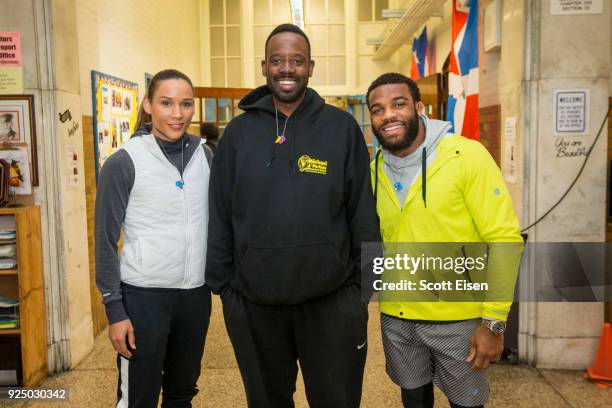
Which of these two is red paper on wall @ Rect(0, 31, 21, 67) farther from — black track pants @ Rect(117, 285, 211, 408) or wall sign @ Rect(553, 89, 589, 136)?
wall sign @ Rect(553, 89, 589, 136)

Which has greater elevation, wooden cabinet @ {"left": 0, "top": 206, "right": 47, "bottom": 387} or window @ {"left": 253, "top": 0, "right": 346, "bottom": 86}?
window @ {"left": 253, "top": 0, "right": 346, "bottom": 86}

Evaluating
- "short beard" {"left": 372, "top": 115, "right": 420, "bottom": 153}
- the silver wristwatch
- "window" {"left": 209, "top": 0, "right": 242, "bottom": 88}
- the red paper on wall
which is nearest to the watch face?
the silver wristwatch

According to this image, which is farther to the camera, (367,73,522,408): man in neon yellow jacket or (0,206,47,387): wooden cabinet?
(0,206,47,387): wooden cabinet

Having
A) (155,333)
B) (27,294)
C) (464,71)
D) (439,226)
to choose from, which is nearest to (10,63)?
(27,294)

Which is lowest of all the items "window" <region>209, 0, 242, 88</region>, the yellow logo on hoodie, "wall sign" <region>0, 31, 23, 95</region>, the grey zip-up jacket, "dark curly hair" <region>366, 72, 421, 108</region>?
the grey zip-up jacket

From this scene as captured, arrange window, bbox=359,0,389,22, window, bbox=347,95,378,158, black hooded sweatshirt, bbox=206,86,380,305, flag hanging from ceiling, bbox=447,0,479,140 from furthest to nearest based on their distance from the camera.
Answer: window, bbox=359,0,389,22, window, bbox=347,95,378,158, flag hanging from ceiling, bbox=447,0,479,140, black hooded sweatshirt, bbox=206,86,380,305

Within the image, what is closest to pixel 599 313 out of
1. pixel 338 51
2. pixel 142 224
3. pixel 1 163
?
pixel 142 224

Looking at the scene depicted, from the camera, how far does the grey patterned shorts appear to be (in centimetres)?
196

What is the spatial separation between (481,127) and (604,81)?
3.58 ft

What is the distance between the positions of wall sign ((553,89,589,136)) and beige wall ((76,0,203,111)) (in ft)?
10.6

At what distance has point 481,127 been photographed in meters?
4.45

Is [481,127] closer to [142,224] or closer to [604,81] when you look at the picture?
[604,81]

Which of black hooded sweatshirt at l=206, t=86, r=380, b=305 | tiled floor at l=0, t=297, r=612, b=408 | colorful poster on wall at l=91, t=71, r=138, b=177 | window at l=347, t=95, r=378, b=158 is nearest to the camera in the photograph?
black hooded sweatshirt at l=206, t=86, r=380, b=305

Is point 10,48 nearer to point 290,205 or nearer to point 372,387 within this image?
point 290,205
